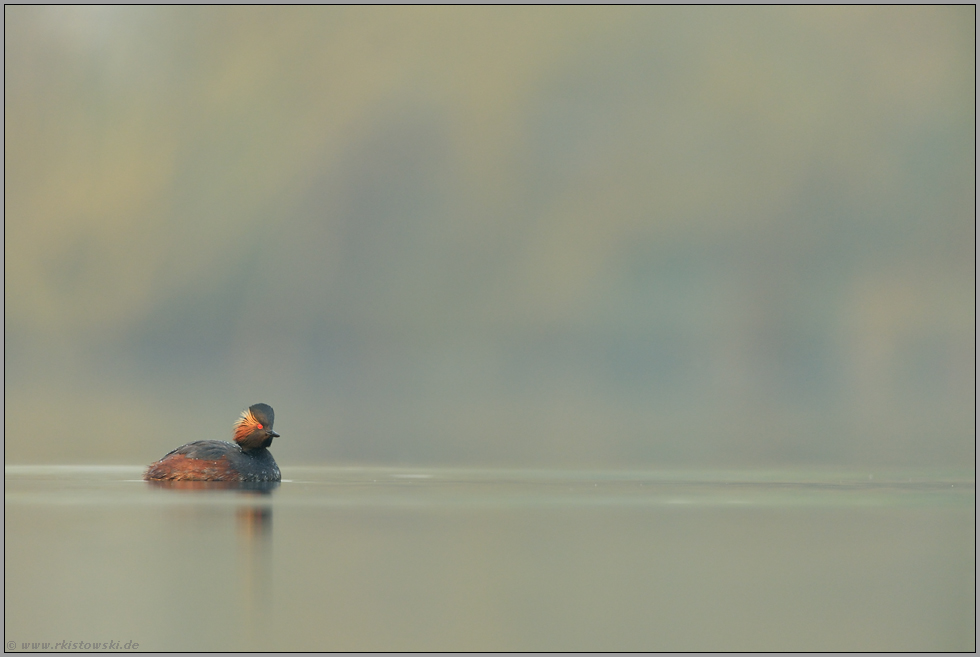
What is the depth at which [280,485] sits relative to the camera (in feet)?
57.8

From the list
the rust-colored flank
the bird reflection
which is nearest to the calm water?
the bird reflection

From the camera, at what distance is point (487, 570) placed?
10.3 metres

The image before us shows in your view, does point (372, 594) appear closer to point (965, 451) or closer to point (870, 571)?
point (870, 571)

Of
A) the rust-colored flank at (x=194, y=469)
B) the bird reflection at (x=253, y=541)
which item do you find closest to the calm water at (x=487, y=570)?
the bird reflection at (x=253, y=541)

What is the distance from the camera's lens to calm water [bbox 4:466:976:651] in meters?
8.41

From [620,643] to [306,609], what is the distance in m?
2.05

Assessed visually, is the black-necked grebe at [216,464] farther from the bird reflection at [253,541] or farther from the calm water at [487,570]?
the calm water at [487,570]

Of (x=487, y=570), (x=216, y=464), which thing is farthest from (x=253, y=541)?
(x=216, y=464)

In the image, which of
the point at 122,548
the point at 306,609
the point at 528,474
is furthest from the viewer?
the point at 528,474

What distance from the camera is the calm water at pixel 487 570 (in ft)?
27.6

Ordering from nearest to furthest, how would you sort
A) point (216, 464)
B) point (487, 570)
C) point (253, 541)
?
point (487, 570) < point (253, 541) < point (216, 464)

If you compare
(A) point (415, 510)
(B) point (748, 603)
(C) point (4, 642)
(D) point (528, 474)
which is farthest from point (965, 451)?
(C) point (4, 642)

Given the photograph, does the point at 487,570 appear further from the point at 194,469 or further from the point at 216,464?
the point at 194,469

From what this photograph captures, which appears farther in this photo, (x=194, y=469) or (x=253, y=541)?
(x=194, y=469)
